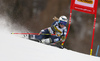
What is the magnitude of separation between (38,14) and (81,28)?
243 centimetres

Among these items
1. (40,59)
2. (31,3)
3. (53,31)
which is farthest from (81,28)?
(40,59)

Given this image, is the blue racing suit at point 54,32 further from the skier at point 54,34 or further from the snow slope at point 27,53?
the snow slope at point 27,53

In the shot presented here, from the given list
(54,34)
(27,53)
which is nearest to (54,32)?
(54,34)

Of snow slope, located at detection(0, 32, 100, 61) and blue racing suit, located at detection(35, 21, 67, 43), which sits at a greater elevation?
snow slope, located at detection(0, 32, 100, 61)

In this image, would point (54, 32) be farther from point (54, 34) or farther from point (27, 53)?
point (27, 53)

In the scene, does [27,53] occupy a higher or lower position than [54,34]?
higher

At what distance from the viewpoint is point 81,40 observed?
9234mm

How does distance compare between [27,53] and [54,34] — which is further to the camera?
[54,34]

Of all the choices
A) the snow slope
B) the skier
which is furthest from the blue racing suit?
the snow slope

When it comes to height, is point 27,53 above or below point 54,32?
above

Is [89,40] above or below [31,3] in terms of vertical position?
below

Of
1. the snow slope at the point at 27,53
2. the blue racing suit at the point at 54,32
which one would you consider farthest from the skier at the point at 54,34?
the snow slope at the point at 27,53

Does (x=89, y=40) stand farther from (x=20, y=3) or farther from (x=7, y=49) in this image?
(x=7, y=49)

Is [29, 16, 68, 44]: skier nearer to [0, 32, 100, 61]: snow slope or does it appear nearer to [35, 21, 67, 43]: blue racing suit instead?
[35, 21, 67, 43]: blue racing suit
